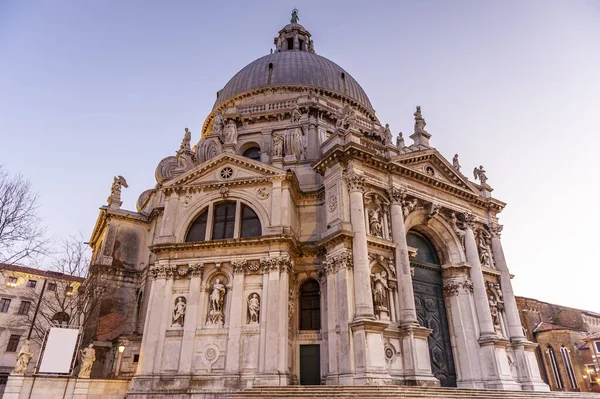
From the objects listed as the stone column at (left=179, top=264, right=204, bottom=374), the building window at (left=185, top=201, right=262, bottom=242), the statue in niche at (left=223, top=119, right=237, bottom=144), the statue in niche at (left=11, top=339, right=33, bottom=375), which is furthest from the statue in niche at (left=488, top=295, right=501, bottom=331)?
the statue in niche at (left=11, top=339, right=33, bottom=375)

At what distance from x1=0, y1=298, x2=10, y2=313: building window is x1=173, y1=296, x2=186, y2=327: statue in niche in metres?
29.7

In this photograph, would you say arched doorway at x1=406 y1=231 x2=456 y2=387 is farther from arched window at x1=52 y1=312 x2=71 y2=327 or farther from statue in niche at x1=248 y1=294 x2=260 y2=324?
arched window at x1=52 y1=312 x2=71 y2=327

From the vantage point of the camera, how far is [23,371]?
650 inches

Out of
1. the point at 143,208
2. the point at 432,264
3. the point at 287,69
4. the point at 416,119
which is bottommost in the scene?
the point at 432,264

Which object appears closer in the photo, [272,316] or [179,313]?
[272,316]

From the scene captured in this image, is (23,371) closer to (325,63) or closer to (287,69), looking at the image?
(287,69)

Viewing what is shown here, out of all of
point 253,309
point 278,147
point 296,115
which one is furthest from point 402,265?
point 296,115

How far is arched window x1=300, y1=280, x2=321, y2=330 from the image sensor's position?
19406mm

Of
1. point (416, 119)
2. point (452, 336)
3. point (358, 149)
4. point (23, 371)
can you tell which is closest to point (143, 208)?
point (23, 371)

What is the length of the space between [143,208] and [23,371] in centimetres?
1541

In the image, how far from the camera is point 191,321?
18516 millimetres

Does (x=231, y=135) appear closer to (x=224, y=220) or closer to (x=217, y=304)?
(x=224, y=220)

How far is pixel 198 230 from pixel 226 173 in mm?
3383

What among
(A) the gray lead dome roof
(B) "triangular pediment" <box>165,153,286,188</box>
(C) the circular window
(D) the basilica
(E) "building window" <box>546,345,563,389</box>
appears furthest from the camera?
(E) "building window" <box>546,345,563,389</box>
